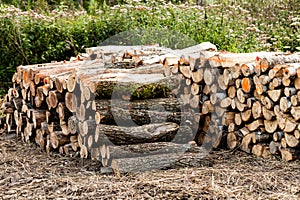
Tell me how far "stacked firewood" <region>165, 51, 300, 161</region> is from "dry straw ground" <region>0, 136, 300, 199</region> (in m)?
0.19

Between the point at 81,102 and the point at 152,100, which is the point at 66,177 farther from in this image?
the point at 152,100

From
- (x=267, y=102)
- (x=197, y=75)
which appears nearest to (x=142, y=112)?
(x=197, y=75)

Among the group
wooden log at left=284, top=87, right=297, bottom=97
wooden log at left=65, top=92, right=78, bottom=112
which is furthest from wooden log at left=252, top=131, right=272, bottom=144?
wooden log at left=65, top=92, right=78, bottom=112

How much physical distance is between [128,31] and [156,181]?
4220 millimetres

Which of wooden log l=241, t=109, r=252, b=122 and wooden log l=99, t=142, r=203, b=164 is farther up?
wooden log l=241, t=109, r=252, b=122

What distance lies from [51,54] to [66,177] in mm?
3931

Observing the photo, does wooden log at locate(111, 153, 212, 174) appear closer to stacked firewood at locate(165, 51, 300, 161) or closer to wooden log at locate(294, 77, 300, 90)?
stacked firewood at locate(165, 51, 300, 161)

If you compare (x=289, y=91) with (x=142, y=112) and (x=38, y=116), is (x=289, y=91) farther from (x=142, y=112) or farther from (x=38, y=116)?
(x=38, y=116)

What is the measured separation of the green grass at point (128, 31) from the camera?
6.92 metres

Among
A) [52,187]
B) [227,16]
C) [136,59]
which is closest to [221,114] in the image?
[136,59]

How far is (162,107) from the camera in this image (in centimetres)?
428

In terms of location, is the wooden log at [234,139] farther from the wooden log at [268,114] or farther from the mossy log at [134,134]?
the mossy log at [134,134]

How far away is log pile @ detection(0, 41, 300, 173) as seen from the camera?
3.79 metres

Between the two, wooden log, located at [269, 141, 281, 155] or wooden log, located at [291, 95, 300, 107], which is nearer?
wooden log, located at [291, 95, 300, 107]
